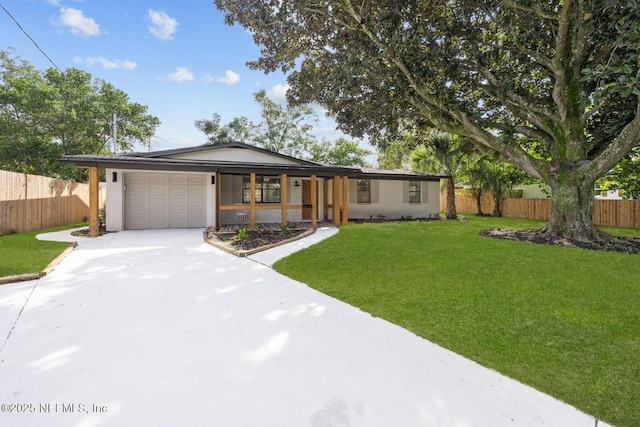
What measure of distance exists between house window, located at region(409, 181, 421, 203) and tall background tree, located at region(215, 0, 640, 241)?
5.79 meters

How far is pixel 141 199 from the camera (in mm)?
11391

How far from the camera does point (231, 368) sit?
2365 millimetres

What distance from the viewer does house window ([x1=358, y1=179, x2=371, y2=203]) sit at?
15.2 metres

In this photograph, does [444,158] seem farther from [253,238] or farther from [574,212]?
[253,238]

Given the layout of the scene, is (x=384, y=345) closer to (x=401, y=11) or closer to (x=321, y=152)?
(x=401, y=11)

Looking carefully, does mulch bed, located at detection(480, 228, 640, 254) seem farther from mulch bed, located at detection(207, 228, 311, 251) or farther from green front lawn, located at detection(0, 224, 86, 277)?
green front lawn, located at detection(0, 224, 86, 277)

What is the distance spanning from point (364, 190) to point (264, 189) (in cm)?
523

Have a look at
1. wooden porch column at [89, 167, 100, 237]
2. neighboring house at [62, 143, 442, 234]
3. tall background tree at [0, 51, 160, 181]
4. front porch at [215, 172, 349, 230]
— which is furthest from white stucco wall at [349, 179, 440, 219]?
tall background tree at [0, 51, 160, 181]

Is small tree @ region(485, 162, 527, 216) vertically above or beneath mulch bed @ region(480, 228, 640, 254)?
above

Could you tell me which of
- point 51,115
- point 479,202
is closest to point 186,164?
point 51,115

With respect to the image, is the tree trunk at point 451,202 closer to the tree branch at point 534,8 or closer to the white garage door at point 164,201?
the tree branch at point 534,8

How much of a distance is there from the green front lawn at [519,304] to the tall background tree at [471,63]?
3097 millimetres

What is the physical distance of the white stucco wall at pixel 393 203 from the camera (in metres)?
15.2

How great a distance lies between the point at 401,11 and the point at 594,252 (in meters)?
7.46
